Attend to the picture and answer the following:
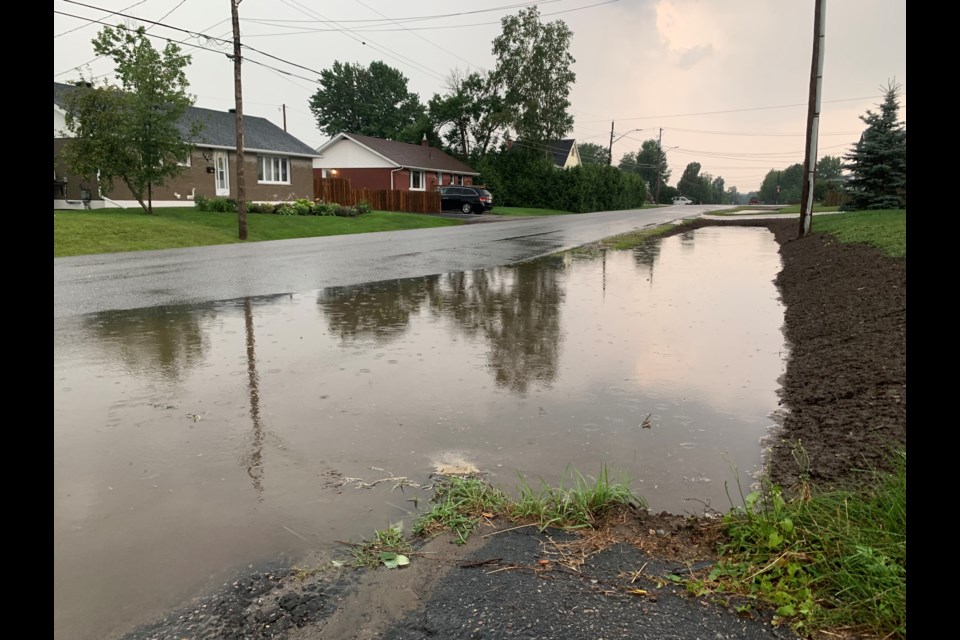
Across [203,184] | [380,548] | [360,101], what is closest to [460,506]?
[380,548]

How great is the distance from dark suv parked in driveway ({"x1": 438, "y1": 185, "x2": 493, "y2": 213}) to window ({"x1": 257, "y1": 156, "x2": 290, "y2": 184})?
10.3 meters

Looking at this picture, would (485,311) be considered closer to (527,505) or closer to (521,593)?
(527,505)

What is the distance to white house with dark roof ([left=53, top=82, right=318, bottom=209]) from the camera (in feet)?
101

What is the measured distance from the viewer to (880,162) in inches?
1131

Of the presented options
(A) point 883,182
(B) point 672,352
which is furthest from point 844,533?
(A) point 883,182

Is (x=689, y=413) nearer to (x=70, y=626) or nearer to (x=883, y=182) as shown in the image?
(x=70, y=626)

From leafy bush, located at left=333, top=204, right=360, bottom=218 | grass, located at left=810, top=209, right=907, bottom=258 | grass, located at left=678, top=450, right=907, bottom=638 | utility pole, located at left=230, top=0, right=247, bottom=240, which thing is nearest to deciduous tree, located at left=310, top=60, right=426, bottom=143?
leafy bush, located at left=333, top=204, right=360, bottom=218

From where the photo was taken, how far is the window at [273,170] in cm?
4044

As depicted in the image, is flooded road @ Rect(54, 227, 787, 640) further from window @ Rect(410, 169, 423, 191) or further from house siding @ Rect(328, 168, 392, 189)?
window @ Rect(410, 169, 423, 191)

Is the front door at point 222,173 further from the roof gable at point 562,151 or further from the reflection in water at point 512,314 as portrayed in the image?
the roof gable at point 562,151

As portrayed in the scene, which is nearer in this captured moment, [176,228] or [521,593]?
[521,593]

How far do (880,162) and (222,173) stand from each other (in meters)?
33.3

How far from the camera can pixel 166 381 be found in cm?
618
